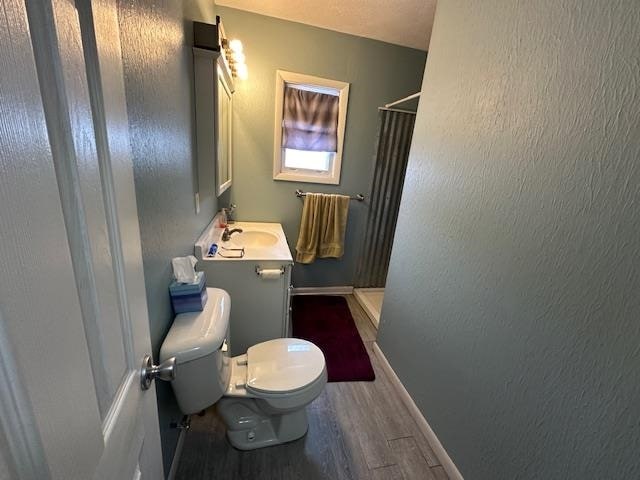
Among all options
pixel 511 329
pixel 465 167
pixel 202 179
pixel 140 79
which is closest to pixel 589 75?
pixel 465 167

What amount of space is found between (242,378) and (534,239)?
4.21 ft

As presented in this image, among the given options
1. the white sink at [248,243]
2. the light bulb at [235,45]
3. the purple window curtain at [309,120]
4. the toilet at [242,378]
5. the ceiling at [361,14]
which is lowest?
the toilet at [242,378]

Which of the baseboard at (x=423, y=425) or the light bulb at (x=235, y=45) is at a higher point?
the light bulb at (x=235, y=45)

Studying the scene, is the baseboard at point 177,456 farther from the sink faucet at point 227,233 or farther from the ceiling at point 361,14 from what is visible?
the ceiling at point 361,14

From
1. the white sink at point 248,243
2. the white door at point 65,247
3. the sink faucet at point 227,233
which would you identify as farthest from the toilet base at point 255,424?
the sink faucet at point 227,233

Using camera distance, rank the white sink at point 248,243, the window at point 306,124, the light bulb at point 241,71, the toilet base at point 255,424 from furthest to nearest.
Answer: the window at point 306,124, the light bulb at point 241,71, the white sink at point 248,243, the toilet base at point 255,424

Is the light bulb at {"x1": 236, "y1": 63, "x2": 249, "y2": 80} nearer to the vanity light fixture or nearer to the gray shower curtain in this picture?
the vanity light fixture

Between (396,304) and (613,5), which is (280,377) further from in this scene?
(613,5)

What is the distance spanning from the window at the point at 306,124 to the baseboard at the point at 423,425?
1638 millimetres

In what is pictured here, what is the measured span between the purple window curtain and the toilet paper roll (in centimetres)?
123

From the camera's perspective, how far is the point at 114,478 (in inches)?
17.8

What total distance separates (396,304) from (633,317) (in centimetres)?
118

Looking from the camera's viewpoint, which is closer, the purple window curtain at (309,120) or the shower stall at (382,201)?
the purple window curtain at (309,120)

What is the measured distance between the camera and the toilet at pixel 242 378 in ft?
3.29
